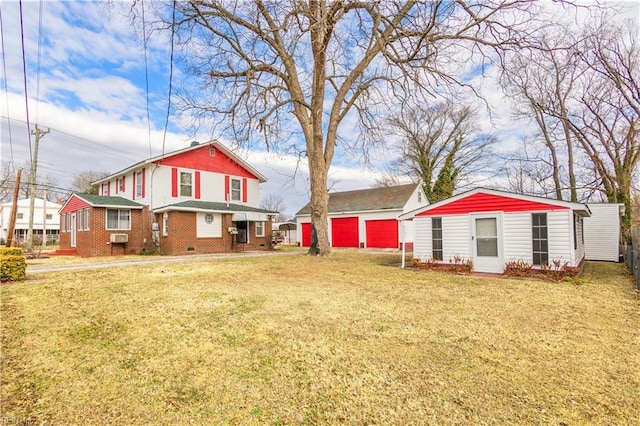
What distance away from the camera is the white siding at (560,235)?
9320 mm

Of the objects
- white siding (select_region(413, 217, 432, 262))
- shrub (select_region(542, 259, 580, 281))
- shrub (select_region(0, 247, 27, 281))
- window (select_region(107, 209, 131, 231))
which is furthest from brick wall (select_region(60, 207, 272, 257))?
shrub (select_region(542, 259, 580, 281))

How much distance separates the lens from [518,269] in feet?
32.0

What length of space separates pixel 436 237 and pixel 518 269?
277 centimetres

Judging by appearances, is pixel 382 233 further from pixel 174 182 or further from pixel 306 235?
pixel 174 182

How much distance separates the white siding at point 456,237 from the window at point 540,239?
185 cm

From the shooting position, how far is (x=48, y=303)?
5.91 m

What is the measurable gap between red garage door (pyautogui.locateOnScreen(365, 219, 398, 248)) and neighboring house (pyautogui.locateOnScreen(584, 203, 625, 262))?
9773 millimetres

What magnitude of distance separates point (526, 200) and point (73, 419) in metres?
11.5

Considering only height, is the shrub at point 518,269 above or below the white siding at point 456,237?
below

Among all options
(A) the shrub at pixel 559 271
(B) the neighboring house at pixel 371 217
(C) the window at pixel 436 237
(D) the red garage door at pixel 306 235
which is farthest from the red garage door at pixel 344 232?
(A) the shrub at pixel 559 271

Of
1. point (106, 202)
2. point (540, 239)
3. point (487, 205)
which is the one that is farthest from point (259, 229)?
point (540, 239)

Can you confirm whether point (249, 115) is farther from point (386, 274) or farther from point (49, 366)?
point (49, 366)

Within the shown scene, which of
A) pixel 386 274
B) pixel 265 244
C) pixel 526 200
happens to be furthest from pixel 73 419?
pixel 265 244

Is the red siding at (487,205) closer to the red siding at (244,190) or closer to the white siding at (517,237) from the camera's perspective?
the white siding at (517,237)
